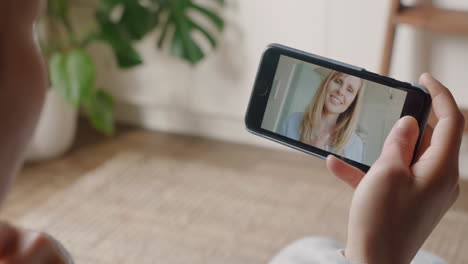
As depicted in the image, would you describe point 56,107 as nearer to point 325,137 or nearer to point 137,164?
point 137,164

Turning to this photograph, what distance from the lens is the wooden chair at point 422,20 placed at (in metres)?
1.49

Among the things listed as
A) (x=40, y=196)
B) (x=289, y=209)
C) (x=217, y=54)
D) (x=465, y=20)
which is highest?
(x=465, y=20)

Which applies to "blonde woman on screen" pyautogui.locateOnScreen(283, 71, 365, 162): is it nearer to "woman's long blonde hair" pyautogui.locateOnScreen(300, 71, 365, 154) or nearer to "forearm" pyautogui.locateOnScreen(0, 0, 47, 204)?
"woman's long blonde hair" pyautogui.locateOnScreen(300, 71, 365, 154)

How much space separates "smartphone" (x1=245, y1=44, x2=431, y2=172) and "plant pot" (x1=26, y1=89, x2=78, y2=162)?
1103 mm

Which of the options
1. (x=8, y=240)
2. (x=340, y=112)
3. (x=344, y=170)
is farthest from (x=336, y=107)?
(x=8, y=240)

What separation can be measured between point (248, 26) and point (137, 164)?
1.53 feet

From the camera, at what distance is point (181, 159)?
1.85 m

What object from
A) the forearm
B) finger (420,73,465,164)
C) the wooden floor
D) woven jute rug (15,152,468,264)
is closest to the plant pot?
the wooden floor

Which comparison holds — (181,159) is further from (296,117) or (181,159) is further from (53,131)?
(296,117)

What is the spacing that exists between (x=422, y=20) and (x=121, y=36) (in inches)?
29.7

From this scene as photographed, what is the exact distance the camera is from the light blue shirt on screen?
2.47ft

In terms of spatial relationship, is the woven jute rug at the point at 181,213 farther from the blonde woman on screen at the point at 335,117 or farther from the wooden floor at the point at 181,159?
the blonde woman on screen at the point at 335,117

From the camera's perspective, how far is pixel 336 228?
1489mm

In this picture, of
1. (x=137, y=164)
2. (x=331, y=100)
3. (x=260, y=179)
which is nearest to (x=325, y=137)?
(x=331, y=100)
